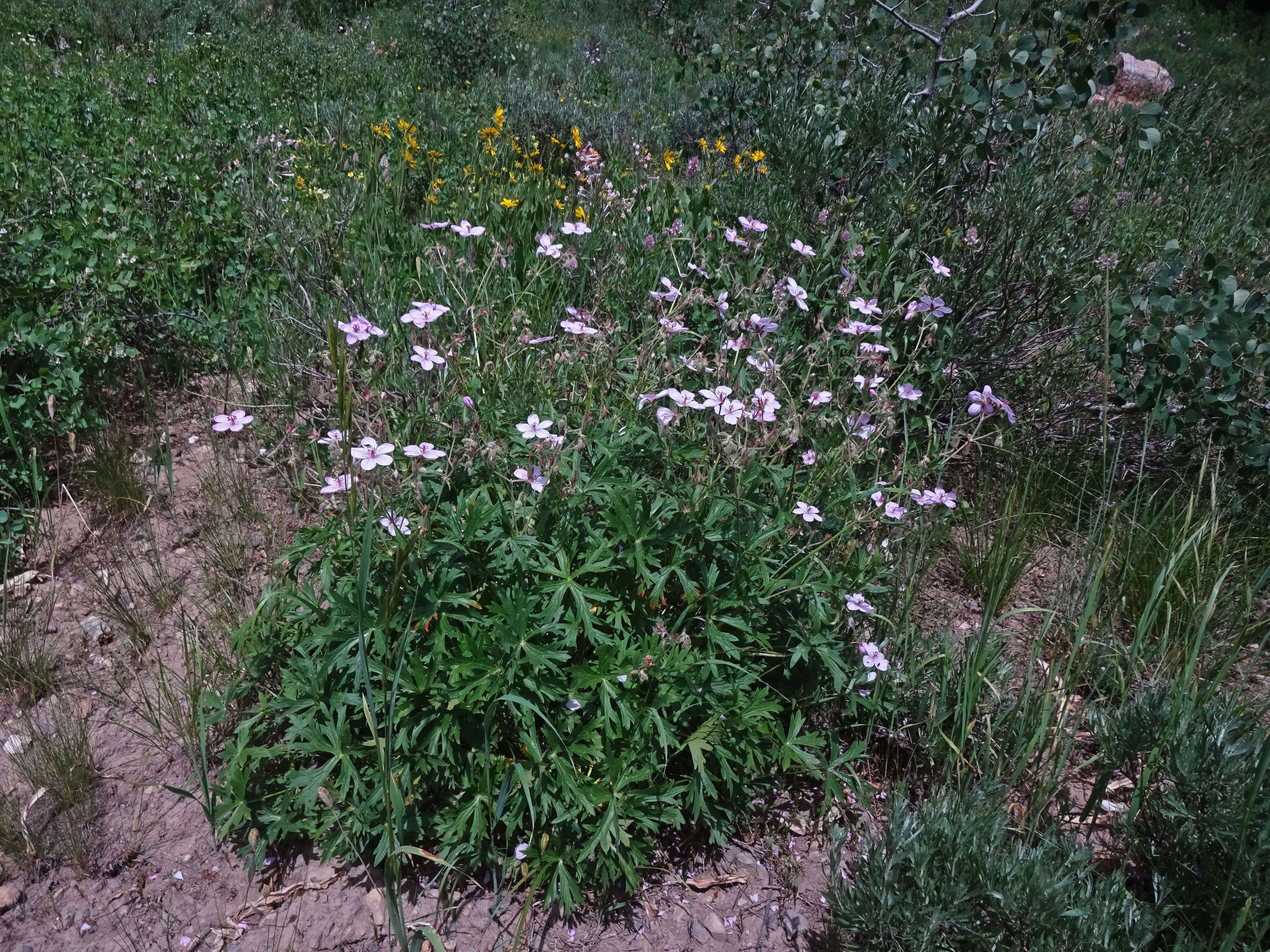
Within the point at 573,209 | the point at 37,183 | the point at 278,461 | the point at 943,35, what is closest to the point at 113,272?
the point at 37,183

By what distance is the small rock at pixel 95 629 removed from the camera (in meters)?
2.60

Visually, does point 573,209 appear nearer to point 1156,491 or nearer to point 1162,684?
point 1156,491

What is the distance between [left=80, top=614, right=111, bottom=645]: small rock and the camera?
2.60 metres

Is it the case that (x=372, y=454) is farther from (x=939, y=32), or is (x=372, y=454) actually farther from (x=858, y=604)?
(x=939, y=32)

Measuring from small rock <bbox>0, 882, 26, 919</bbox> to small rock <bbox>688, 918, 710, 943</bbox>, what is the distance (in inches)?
63.3

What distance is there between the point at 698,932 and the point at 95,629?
2.03 metres

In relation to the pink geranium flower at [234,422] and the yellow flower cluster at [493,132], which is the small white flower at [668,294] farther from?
the yellow flower cluster at [493,132]

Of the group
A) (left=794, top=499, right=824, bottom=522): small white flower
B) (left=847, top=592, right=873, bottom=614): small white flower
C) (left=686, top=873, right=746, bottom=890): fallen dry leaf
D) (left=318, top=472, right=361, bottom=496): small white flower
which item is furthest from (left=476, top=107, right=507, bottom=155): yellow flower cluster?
(left=686, top=873, right=746, bottom=890): fallen dry leaf

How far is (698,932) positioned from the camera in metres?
2.09

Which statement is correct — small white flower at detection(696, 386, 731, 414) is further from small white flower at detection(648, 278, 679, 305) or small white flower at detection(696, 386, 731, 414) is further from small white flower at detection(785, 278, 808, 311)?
small white flower at detection(785, 278, 808, 311)

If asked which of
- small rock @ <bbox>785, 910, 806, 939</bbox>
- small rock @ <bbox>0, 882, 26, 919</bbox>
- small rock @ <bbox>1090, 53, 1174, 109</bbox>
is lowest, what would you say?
small rock @ <bbox>0, 882, 26, 919</bbox>

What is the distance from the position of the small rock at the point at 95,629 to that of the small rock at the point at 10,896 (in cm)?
76

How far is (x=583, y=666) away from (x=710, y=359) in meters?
1.48

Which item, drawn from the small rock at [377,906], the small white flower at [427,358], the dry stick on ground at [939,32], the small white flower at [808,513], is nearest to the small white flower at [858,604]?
the small white flower at [808,513]
